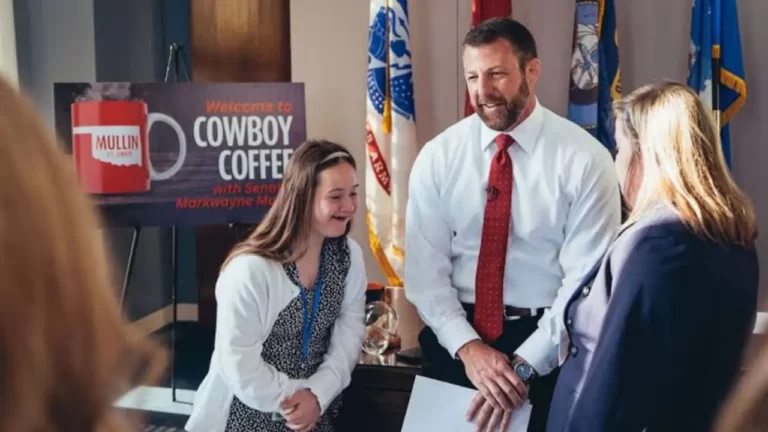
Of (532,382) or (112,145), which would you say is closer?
(532,382)

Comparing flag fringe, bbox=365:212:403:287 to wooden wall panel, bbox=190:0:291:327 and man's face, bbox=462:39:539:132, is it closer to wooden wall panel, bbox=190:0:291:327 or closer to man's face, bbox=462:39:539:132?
wooden wall panel, bbox=190:0:291:327

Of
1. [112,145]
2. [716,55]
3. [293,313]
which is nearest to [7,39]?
[112,145]

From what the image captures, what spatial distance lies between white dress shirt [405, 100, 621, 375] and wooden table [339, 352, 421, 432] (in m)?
0.35

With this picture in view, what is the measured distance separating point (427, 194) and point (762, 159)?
6.60ft

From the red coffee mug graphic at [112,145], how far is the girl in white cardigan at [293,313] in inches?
42.1

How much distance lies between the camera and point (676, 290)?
4.97ft

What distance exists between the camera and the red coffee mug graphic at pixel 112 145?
2.91m

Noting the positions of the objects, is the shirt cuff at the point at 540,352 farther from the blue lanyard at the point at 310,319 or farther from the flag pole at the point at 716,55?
the flag pole at the point at 716,55

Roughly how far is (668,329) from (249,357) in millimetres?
970

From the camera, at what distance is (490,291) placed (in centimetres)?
204

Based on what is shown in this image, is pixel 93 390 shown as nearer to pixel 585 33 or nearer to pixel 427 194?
pixel 427 194

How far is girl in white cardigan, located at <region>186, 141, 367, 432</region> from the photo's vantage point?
1958 millimetres

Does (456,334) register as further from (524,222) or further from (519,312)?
(524,222)

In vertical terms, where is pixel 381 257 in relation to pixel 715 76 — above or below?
below
